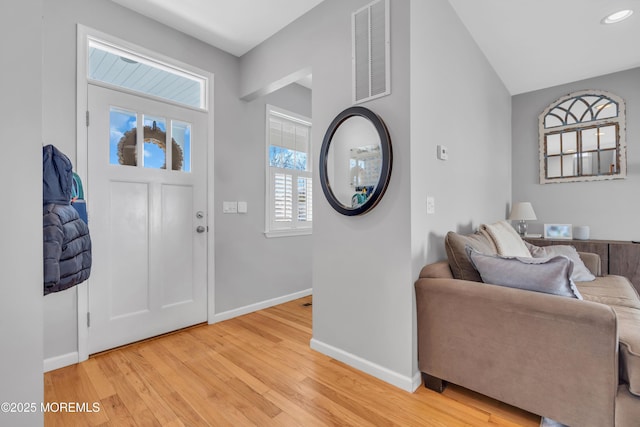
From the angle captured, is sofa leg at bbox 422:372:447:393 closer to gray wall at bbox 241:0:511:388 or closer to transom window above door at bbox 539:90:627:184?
gray wall at bbox 241:0:511:388

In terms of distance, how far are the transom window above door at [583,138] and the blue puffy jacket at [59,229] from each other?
475 centimetres

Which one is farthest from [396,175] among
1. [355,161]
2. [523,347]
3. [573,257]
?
[573,257]

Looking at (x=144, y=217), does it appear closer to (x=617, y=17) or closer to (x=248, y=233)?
(x=248, y=233)

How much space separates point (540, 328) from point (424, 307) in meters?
0.56

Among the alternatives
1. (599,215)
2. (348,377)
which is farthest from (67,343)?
(599,215)

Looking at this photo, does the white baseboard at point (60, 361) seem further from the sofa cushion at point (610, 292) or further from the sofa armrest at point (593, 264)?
Result: the sofa armrest at point (593, 264)

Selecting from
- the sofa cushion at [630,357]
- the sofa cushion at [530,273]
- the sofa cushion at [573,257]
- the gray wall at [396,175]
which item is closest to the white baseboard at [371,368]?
the gray wall at [396,175]

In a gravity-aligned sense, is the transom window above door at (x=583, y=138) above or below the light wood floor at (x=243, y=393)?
above

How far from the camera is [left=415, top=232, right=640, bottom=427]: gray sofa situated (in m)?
1.24

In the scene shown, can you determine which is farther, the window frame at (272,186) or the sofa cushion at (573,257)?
the window frame at (272,186)

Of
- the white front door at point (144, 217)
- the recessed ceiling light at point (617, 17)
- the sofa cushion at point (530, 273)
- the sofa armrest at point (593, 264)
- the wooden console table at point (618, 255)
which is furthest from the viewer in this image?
the wooden console table at point (618, 255)

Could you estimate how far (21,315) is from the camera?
0.80 metres

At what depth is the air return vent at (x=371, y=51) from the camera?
1861 mm

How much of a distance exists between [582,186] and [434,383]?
340 centimetres
